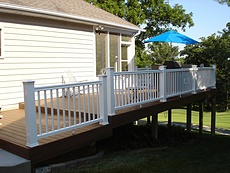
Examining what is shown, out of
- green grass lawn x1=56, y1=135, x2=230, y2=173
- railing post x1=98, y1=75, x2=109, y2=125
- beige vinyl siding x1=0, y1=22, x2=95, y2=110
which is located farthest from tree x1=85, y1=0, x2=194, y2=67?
railing post x1=98, y1=75, x2=109, y2=125

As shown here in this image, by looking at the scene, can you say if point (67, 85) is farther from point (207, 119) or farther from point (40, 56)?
point (207, 119)

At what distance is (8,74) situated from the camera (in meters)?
6.77

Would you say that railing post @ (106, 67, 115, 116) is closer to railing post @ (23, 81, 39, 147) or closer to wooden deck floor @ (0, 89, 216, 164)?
wooden deck floor @ (0, 89, 216, 164)

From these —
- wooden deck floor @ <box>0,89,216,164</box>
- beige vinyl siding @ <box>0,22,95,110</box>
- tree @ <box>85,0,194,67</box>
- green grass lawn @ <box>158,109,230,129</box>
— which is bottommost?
green grass lawn @ <box>158,109,230,129</box>

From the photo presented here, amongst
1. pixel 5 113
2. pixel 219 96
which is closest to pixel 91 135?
pixel 5 113

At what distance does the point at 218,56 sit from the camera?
1928 cm

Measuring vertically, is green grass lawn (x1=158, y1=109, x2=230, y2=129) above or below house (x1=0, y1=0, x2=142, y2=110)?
below

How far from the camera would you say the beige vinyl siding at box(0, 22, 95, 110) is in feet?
22.2

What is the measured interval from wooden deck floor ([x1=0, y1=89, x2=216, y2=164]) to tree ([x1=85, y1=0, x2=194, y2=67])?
1672 cm

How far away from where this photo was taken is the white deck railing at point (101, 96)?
13.0ft

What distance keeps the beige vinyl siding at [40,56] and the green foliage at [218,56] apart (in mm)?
12334

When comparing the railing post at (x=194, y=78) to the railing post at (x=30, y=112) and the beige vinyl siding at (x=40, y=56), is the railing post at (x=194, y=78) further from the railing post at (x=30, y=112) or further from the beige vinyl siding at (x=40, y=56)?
the railing post at (x=30, y=112)

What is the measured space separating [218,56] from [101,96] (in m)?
16.3

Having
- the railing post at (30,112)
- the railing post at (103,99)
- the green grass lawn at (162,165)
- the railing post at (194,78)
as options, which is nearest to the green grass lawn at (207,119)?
the railing post at (194,78)
